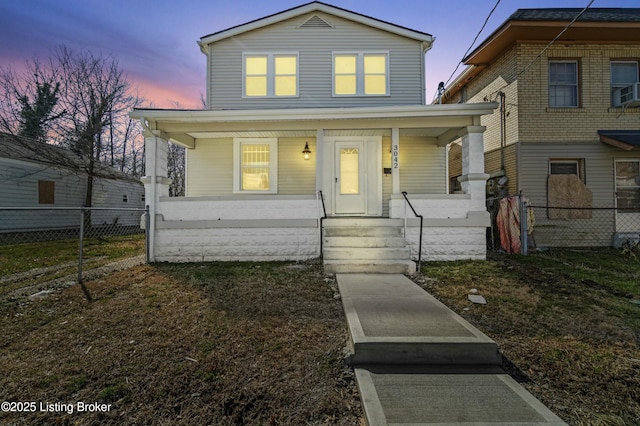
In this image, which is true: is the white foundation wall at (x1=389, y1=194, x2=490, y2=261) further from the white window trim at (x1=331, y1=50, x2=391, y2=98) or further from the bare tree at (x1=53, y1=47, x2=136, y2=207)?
the bare tree at (x1=53, y1=47, x2=136, y2=207)

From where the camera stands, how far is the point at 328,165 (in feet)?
28.5

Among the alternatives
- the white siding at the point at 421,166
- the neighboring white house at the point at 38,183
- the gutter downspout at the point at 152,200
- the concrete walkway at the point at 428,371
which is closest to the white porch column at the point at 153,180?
the gutter downspout at the point at 152,200

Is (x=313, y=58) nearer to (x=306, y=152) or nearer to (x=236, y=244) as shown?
(x=306, y=152)

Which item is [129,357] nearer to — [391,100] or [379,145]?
[379,145]

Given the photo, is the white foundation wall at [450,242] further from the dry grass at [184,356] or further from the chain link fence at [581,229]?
the dry grass at [184,356]

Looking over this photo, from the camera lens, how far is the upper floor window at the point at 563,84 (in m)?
9.30

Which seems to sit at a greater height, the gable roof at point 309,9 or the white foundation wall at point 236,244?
the gable roof at point 309,9

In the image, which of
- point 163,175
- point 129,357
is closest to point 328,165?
point 163,175

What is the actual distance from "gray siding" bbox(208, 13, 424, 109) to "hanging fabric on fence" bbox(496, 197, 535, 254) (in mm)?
3871

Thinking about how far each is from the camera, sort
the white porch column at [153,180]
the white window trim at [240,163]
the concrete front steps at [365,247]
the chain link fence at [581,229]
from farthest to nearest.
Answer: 1. the chain link fence at [581,229]
2. the white window trim at [240,163]
3. the white porch column at [153,180]
4. the concrete front steps at [365,247]

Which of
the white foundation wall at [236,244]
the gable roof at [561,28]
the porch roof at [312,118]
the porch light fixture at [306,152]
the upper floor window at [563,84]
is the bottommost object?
the white foundation wall at [236,244]

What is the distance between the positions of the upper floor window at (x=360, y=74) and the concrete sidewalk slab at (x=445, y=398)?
27.0 feet

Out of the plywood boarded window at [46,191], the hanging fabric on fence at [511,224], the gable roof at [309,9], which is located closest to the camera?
the hanging fabric on fence at [511,224]

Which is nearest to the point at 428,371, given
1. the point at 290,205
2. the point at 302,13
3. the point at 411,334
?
the point at 411,334
